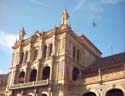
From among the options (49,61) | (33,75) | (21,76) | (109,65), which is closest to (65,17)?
(49,61)

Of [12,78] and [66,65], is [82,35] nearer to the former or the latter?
[66,65]

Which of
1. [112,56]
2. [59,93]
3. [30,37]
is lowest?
[59,93]

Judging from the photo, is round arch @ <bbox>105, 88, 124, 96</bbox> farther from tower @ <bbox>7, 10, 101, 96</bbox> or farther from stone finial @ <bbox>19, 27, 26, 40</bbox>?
stone finial @ <bbox>19, 27, 26, 40</bbox>

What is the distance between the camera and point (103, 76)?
1628 inches

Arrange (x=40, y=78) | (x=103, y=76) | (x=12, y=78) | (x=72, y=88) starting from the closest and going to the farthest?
1. (x=103, y=76)
2. (x=72, y=88)
3. (x=40, y=78)
4. (x=12, y=78)

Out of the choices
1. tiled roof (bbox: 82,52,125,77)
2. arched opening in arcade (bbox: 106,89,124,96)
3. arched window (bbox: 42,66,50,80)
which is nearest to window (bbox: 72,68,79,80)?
tiled roof (bbox: 82,52,125,77)

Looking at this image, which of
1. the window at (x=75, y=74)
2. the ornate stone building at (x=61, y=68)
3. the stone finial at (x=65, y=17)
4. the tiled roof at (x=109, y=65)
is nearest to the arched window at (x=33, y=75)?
the ornate stone building at (x=61, y=68)

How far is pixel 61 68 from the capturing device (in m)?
45.7

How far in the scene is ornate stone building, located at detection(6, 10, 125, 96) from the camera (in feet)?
137

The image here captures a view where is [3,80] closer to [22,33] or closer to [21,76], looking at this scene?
[21,76]

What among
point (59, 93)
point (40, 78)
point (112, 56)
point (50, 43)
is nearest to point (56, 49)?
point (50, 43)

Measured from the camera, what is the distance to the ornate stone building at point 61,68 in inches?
1642

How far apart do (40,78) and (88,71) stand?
9.92m

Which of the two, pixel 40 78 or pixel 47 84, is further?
pixel 40 78
